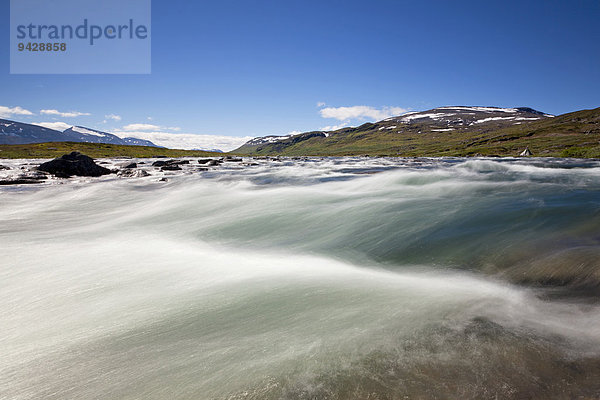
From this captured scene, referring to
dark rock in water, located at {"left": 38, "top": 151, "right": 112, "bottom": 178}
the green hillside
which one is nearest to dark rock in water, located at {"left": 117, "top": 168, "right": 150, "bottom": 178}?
dark rock in water, located at {"left": 38, "top": 151, "right": 112, "bottom": 178}

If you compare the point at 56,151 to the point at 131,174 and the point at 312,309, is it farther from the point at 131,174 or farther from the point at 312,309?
the point at 312,309

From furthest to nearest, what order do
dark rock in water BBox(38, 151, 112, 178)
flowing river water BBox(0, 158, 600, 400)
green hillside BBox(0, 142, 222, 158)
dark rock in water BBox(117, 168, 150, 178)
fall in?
1. green hillside BBox(0, 142, 222, 158)
2. dark rock in water BBox(117, 168, 150, 178)
3. dark rock in water BBox(38, 151, 112, 178)
4. flowing river water BBox(0, 158, 600, 400)

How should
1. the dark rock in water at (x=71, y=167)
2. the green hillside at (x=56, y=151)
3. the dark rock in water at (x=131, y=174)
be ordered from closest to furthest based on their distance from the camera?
the dark rock in water at (x=71, y=167)
the dark rock in water at (x=131, y=174)
the green hillside at (x=56, y=151)

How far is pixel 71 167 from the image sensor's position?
2500cm

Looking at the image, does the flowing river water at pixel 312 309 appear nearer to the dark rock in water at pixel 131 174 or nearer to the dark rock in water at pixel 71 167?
the dark rock in water at pixel 131 174

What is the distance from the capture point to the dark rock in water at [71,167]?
24.6 meters

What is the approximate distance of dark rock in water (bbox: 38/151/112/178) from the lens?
24578mm

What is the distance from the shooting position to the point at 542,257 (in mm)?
5645

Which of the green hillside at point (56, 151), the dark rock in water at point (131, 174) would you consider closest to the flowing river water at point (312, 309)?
the dark rock in water at point (131, 174)

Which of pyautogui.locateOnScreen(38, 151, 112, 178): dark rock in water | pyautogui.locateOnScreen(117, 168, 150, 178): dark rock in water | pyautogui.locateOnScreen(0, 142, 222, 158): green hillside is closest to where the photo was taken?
pyautogui.locateOnScreen(38, 151, 112, 178): dark rock in water

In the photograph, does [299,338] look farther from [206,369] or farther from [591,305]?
[591,305]

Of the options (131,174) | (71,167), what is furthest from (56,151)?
(131,174)

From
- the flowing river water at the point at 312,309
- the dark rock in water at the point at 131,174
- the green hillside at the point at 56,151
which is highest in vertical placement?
the green hillside at the point at 56,151

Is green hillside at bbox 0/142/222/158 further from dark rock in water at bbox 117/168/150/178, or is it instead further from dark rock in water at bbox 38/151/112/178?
dark rock in water at bbox 117/168/150/178
